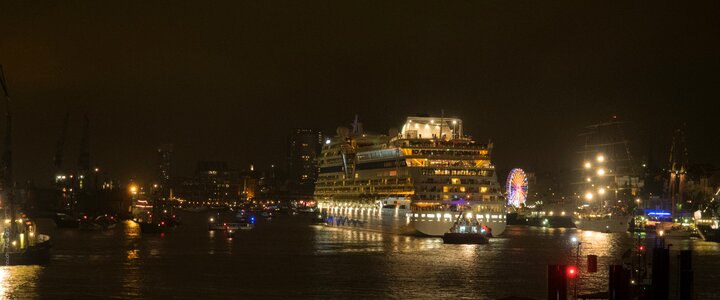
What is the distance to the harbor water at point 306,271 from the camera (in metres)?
43.0

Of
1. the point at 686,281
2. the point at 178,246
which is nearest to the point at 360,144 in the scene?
the point at 178,246

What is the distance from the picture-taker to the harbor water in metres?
43.0

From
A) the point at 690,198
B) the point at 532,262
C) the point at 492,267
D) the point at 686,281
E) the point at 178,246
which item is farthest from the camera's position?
the point at 690,198

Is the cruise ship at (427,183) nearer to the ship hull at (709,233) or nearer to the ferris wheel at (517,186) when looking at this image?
the ship hull at (709,233)

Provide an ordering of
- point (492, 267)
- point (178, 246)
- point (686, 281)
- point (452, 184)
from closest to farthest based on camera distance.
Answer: point (686, 281), point (492, 267), point (178, 246), point (452, 184)

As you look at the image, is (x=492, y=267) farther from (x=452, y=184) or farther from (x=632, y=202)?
(x=632, y=202)

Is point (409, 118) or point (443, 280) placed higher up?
point (409, 118)

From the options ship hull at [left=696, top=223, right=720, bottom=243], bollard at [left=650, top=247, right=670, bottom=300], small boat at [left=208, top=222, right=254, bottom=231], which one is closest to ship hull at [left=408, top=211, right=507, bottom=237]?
small boat at [left=208, top=222, right=254, bottom=231]

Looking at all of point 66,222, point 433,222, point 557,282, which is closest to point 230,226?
point 433,222

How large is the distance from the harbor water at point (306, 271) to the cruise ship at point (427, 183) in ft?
27.2

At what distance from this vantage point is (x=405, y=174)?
96188mm

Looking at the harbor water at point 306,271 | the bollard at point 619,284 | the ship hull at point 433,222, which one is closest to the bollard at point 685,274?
the bollard at point 619,284

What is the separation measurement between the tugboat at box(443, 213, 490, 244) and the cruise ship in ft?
5.76

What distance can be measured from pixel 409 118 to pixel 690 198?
239 ft
